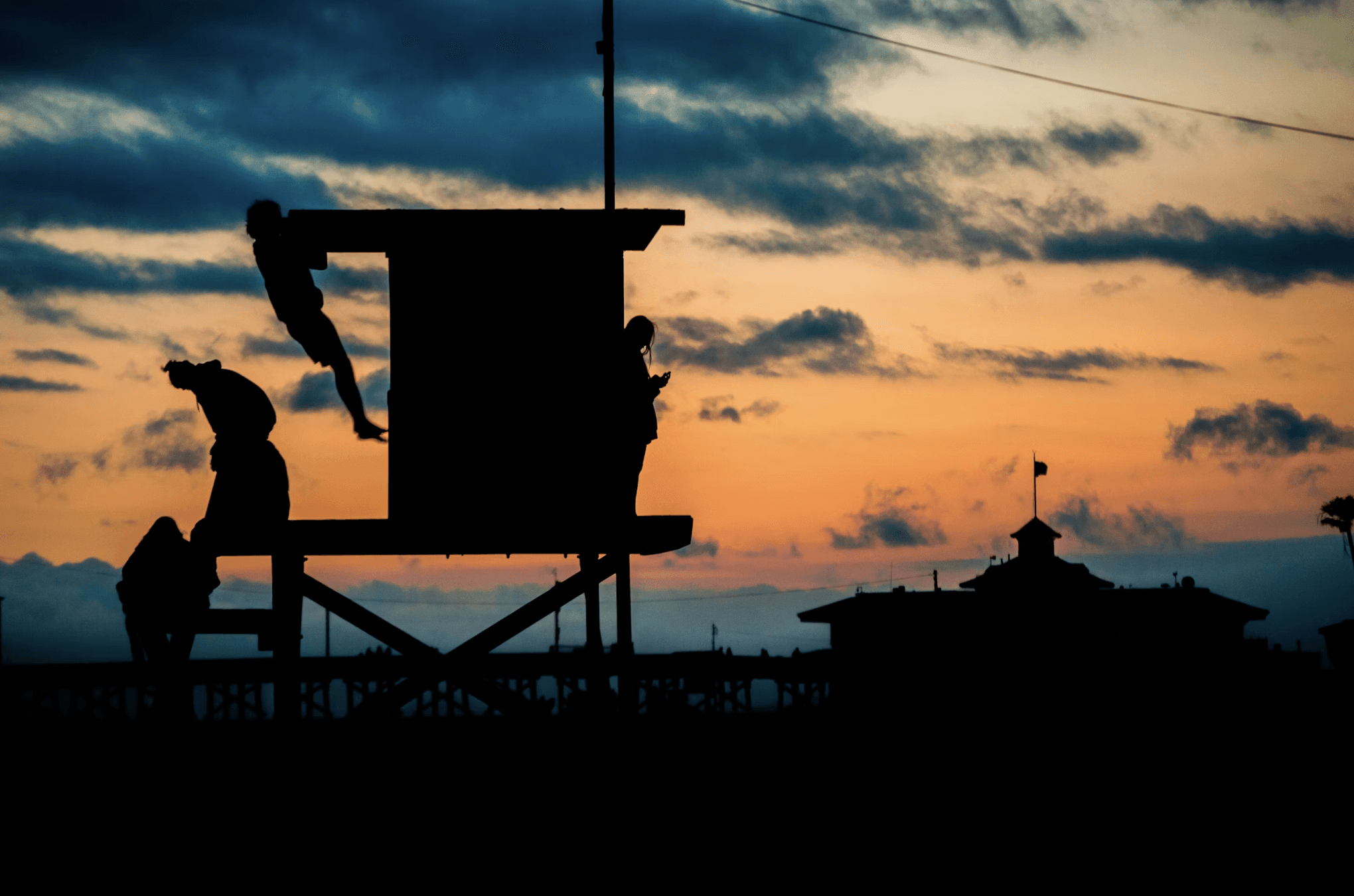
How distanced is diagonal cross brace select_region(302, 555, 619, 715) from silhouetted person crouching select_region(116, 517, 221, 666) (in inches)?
49.7

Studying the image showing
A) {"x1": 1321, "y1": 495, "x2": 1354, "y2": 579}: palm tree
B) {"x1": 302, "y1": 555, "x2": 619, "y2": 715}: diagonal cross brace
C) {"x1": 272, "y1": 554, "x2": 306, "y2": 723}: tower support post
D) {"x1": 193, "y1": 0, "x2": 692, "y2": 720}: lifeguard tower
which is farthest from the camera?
{"x1": 1321, "y1": 495, "x2": 1354, "y2": 579}: palm tree

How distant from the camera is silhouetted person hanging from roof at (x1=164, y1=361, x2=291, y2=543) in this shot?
41.2 ft

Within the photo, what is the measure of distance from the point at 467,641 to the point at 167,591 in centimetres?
329

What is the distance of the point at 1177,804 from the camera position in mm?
11977

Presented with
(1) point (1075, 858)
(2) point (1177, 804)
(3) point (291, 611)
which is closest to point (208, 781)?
(3) point (291, 611)

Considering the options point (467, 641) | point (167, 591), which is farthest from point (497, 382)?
point (167, 591)

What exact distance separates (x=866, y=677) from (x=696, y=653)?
8850 millimetres

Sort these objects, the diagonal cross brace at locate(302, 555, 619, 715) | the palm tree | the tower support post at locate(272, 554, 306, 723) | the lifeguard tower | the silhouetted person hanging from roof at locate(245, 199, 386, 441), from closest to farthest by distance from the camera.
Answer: the silhouetted person hanging from roof at locate(245, 199, 386, 441) → the lifeguard tower → the tower support post at locate(272, 554, 306, 723) → the diagonal cross brace at locate(302, 555, 619, 715) → the palm tree

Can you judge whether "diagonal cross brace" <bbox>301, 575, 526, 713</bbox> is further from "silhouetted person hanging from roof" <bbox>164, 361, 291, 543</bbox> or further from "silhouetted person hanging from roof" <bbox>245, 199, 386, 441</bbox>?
"silhouetted person hanging from roof" <bbox>245, 199, 386, 441</bbox>

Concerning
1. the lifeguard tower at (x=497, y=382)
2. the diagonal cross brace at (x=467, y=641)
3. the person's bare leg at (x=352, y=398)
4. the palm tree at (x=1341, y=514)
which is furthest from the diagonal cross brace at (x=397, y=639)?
the palm tree at (x=1341, y=514)

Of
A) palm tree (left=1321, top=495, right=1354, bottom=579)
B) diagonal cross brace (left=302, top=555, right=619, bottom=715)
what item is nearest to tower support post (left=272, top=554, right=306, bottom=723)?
diagonal cross brace (left=302, top=555, right=619, bottom=715)

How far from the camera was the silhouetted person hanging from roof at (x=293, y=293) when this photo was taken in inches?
478

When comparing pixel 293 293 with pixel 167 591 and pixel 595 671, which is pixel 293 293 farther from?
pixel 595 671

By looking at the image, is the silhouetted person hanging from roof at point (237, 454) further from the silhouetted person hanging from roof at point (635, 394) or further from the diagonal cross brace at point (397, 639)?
the silhouetted person hanging from roof at point (635, 394)
